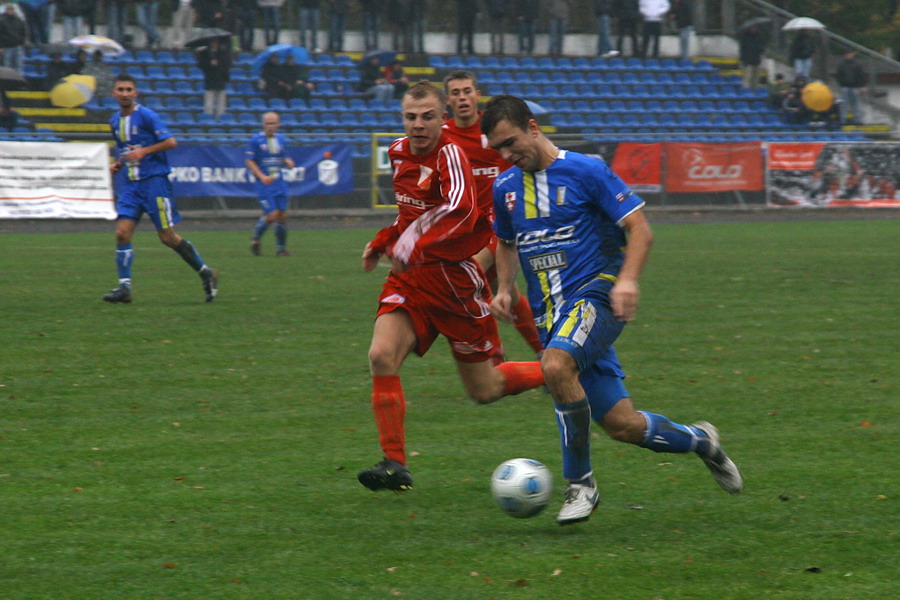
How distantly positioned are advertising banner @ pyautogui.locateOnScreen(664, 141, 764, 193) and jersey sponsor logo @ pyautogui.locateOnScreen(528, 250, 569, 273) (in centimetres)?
2325

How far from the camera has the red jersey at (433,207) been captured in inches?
236

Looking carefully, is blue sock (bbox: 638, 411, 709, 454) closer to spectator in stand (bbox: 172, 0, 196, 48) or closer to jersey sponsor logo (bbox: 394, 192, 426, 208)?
jersey sponsor logo (bbox: 394, 192, 426, 208)

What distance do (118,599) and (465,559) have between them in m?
1.27

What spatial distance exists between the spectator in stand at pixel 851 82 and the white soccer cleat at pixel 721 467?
107 feet

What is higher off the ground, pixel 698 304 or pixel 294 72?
pixel 294 72

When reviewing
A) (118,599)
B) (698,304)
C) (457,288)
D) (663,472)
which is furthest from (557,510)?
(698,304)

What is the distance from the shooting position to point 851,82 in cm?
3603

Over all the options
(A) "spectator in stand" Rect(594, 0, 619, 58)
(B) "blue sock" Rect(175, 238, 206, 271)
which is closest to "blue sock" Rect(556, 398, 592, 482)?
(B) "blue sock" Rect(175, 238, 206, 271)

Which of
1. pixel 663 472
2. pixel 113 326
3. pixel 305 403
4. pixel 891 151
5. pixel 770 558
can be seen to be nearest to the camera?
pixel 770 558

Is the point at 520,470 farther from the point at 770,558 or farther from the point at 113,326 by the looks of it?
the point at 113,326

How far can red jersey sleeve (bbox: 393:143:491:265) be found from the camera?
5977 mm

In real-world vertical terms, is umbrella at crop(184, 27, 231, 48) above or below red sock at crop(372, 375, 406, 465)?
above

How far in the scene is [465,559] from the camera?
4.60 m

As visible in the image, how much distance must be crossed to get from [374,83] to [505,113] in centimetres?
2772
